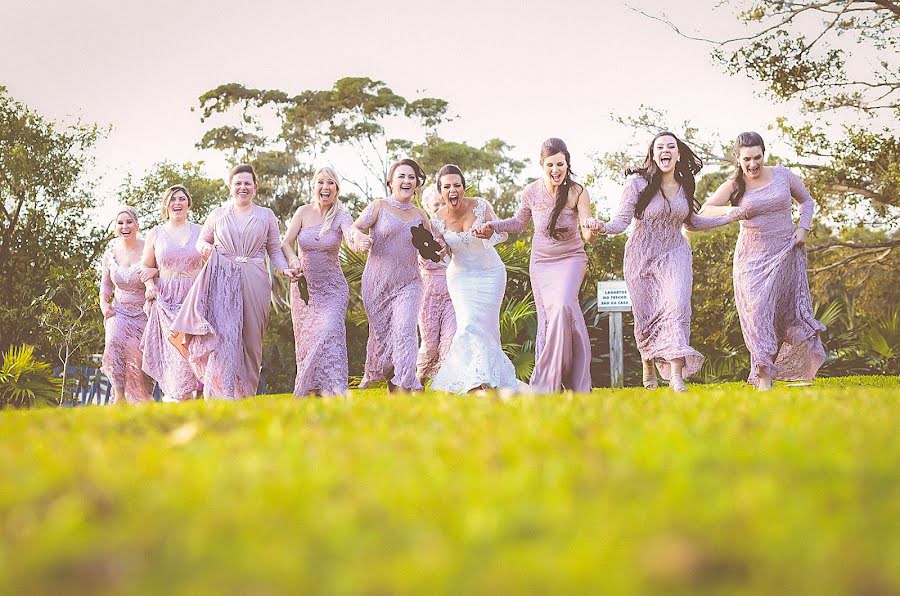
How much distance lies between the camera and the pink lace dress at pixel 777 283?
470 inches

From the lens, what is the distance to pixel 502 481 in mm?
3258

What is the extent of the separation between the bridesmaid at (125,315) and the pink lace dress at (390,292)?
371 centimetres

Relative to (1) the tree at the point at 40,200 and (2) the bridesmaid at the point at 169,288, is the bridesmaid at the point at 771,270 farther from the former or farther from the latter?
(1) the tree at the point at 40,200

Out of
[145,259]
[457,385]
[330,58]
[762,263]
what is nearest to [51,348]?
[145,259]

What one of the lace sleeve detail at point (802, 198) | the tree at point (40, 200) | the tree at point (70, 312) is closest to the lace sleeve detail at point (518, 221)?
the lace sleeve detail at point (802, 198)

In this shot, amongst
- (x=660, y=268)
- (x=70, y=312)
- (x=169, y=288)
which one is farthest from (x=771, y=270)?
(x=70, y=312)

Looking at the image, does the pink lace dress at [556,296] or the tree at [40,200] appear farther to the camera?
the tree at [40,200]

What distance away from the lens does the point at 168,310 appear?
42.8 feet

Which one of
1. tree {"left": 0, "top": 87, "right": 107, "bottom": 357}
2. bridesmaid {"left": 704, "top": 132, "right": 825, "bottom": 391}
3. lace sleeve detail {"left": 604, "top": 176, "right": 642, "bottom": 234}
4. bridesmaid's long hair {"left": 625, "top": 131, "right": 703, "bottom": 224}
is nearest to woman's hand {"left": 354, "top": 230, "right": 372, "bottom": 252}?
lace sleeve detail {"left": 604, "top": 176, "right": 642, "bottom": 234}

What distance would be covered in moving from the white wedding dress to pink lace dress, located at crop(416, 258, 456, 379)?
598mm

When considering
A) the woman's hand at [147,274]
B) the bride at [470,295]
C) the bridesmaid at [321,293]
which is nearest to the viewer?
the bride at [470,295]

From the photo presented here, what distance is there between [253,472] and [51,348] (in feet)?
67.8

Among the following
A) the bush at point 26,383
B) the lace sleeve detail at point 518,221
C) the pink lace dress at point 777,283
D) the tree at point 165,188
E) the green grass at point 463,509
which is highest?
the tree at point 165,188

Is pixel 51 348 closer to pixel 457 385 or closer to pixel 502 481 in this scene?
pixel 457 385
